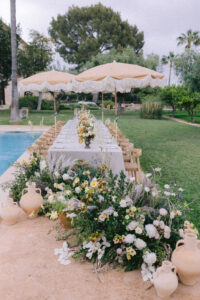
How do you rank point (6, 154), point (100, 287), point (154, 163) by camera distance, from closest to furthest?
point (100, 287), point (154, 163), point (6, 154)

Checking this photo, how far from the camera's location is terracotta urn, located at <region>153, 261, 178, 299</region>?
2379 mm

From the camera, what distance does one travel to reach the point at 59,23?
4138cm

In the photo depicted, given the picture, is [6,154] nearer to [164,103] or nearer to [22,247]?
[22,247]

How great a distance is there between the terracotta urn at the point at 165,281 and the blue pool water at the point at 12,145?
25.0 feet

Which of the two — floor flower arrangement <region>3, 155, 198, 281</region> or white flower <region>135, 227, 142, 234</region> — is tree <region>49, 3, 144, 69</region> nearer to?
floor flower arrangement <region>3, 155, 198, 281</region>

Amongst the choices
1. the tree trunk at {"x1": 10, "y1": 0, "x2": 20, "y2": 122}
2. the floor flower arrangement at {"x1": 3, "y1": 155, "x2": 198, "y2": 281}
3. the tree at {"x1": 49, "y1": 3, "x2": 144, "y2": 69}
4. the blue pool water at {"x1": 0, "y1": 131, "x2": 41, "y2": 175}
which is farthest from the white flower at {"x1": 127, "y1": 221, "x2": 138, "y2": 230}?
the tree at {"x1": 49, "y1": 3, "x2": 144, "y2": 69}

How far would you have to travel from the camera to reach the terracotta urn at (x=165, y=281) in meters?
2.38

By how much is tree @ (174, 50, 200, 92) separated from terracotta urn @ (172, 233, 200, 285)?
12343 millimetres

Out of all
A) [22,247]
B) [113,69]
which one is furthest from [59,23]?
[22,247]

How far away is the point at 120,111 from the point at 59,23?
20946 mm

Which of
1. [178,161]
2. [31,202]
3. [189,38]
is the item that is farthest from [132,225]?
[189,38]

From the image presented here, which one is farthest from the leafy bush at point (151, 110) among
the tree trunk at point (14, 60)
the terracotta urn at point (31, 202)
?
the terracotta urn at point (31, 202)

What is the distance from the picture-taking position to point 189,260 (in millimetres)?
2512

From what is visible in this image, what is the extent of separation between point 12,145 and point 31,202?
9217 millimetres
